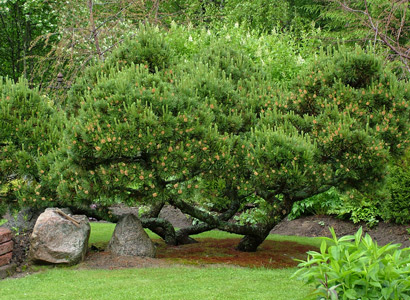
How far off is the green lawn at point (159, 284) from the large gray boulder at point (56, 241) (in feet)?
0.77

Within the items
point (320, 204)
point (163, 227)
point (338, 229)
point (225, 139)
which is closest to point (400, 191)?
point (338, 229)

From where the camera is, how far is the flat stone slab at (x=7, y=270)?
7.74 m

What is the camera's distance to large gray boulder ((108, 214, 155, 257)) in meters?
8.63

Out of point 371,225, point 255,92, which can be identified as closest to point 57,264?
point 255,92

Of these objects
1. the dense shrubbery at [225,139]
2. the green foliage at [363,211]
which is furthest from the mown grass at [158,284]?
the green foliage at [363,211]

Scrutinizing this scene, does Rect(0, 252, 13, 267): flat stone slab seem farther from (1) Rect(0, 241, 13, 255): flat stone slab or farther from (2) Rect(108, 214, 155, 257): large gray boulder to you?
(2) Rect(108, 214, 155, 257): large gray boulder

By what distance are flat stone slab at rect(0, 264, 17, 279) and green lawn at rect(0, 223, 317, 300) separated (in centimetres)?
35

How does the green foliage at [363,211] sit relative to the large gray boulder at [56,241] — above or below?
below

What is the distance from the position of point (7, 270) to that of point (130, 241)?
6.75 ft

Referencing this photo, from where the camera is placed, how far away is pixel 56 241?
8.06m

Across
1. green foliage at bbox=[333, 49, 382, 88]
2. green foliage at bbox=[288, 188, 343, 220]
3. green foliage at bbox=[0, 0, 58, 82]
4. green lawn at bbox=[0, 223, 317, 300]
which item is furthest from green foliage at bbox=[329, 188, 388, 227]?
green foliage at bbox=[0, 0, 58, 82]

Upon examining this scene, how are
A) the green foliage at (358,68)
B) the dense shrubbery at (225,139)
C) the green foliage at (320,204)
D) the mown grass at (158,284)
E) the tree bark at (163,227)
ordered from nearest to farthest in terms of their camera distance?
1. the mown grass at (158,284)
2. the dense shrubbery at (225,139)
3. the green foliage at (358,68)
4. the tree bark at (163,227)
5. the green foliage at (320,204)

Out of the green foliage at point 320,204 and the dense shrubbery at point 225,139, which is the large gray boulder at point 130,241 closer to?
the dense shrubbery at point 225,139

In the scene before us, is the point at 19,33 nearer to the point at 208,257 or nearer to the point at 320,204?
the point at 320,204
